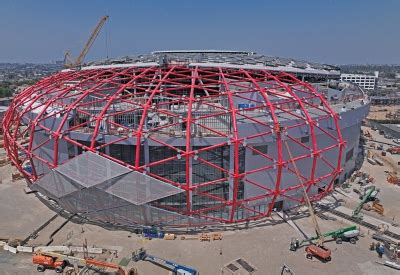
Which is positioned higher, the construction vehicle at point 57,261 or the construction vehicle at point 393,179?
the construction vehicle at point 393,179

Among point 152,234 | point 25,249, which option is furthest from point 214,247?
point 25,249

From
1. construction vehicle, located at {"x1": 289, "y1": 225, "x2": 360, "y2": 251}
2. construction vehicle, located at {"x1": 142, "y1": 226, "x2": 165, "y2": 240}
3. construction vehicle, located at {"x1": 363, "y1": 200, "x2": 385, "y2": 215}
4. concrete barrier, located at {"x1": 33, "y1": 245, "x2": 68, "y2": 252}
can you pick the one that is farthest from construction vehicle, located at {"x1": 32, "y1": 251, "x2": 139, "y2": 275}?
construction vehicle, located at {"x1": 363, "y1": 200, "x2": 385, "y2": 215}

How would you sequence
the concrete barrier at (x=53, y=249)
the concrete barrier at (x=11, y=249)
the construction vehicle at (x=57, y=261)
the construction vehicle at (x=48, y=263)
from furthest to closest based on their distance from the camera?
the concrete barrier at (x=11, y=249) → the concrete barrier at (x=53, y=249) → the construction vehicle at (x=48, y=263) → the construction vehicle at (x=57, y=261)

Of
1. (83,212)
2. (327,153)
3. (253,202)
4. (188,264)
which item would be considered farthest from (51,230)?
(327,153)

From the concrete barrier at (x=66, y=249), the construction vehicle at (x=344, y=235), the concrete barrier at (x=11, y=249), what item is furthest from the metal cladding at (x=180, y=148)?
the concrete barrier at (x=11, y=249)

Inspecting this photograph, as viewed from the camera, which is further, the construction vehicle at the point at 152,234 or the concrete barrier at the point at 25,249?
the construction vehicle at the point at 152,234

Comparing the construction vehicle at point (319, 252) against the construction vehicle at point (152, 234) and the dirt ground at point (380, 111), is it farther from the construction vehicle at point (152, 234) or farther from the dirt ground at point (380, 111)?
the dirt ground at point (380, 111)
